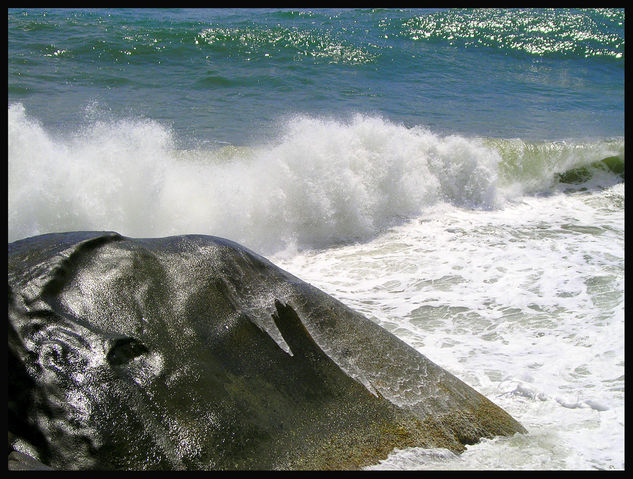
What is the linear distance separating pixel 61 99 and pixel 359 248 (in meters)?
7.42

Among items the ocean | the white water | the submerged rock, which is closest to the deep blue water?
the ocean

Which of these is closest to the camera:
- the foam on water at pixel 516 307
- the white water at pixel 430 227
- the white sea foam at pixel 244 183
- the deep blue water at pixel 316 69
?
the foam on water at pixel 516 307

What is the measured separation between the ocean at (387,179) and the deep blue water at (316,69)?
85 mm

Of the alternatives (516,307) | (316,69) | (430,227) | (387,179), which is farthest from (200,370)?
(316,69)

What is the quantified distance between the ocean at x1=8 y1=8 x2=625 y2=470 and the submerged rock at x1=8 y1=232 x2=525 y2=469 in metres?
0.28

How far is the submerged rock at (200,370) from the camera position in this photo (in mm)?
2451

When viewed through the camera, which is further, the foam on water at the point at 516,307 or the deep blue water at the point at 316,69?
the deep blue water at the point at 316,69

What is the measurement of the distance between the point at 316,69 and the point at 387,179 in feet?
24.7

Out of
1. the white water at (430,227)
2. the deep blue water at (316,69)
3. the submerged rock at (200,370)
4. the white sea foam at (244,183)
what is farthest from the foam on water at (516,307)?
the deep blue water at (316,69)

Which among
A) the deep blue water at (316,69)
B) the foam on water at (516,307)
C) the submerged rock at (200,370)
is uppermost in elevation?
the deep blue water at (316,69)

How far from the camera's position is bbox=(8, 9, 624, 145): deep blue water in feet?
39.1

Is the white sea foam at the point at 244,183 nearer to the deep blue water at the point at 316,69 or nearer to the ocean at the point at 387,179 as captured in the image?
the ocean at the point at 387,179

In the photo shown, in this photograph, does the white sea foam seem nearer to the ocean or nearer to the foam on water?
the ocean
